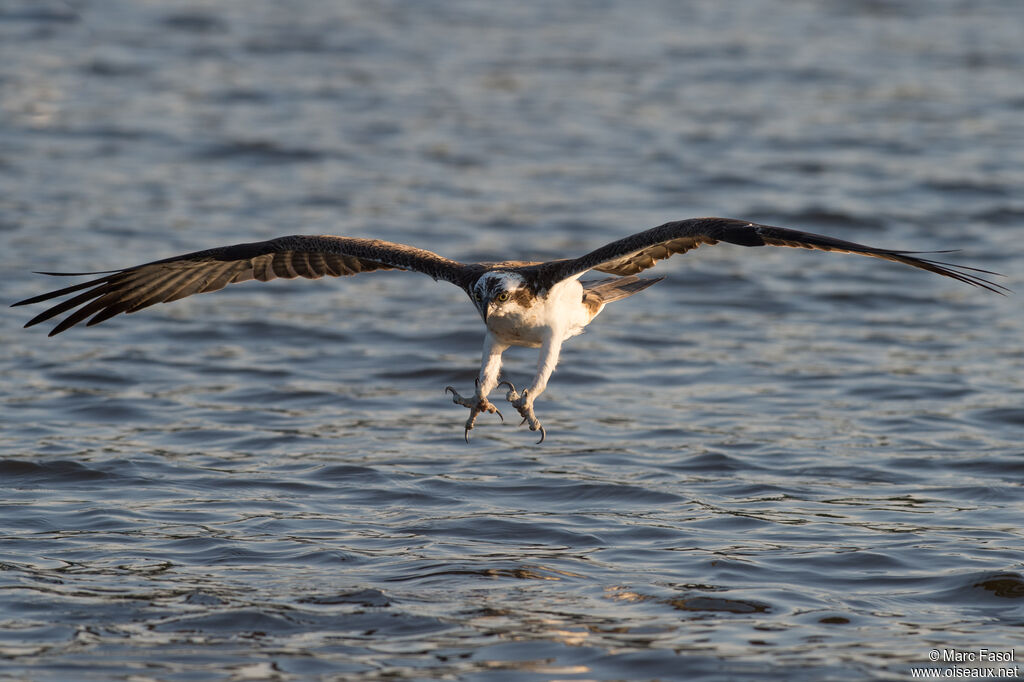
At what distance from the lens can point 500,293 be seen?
8852 millimetres

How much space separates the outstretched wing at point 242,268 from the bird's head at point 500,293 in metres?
0.54

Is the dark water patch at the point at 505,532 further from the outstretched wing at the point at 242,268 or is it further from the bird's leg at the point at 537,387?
the outstretched wing at the point at 242,268

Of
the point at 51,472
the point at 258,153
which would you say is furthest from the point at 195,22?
the point at 51,472

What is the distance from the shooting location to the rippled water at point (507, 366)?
26.3 feet

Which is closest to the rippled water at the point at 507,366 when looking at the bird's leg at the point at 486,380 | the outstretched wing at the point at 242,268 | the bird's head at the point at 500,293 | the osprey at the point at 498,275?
the bird's leg at the point at 486,380

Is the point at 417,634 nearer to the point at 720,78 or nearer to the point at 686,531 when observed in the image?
the point at 686,531

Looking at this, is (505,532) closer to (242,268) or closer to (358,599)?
(358,599)

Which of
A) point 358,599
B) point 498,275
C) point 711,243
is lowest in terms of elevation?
point 358,599

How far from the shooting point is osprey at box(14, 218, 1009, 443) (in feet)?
28.2

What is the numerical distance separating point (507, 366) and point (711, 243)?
5110mm

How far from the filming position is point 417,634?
25.5 ft

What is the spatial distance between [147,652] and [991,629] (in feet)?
14.8

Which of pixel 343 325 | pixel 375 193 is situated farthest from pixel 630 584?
pixel 375 193

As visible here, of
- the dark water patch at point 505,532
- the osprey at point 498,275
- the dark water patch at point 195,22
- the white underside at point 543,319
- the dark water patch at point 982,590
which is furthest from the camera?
the dark water patch at point 195,22
